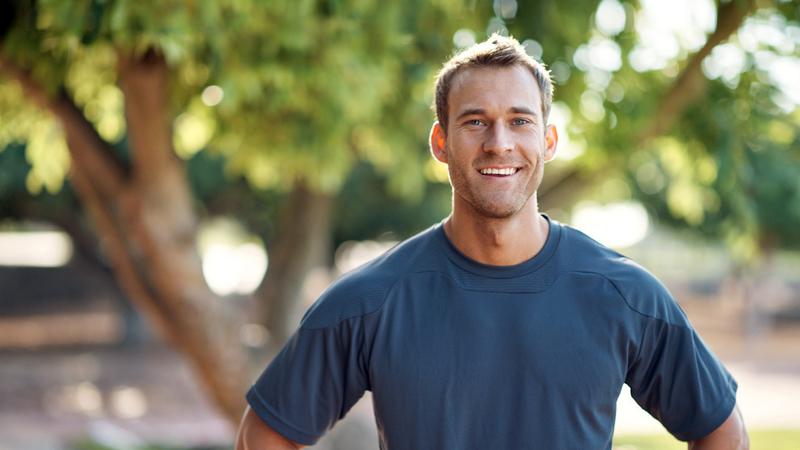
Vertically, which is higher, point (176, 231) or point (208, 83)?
point (208, 83)

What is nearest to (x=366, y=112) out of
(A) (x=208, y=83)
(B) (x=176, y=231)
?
(A) (x=208, y=83)

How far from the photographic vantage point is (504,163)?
2244 millimetres

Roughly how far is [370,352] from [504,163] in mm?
515

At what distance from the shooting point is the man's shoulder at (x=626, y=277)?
2.22 metres

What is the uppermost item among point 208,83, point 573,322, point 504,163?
point 208,83

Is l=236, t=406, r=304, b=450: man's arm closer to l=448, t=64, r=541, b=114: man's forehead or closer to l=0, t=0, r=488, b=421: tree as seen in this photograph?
l=448, t=64, r=541, b=114: man's forehead

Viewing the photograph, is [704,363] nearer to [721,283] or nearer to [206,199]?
[206,199]

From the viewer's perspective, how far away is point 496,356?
2.18 m

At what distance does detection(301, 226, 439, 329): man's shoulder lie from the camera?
225 centimetres

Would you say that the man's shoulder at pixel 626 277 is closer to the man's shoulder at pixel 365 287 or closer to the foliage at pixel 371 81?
the man's shoulder at pixel 365 287

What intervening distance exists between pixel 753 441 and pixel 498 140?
10.7m

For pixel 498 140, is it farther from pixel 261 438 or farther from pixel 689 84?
pixel 689 84

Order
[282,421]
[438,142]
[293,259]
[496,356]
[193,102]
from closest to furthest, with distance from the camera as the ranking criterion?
[496,356] < [282,421] < [438,142] < [193,102] < [293,259]

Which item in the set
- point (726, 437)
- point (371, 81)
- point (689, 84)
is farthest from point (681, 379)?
A: point (689, 84)
